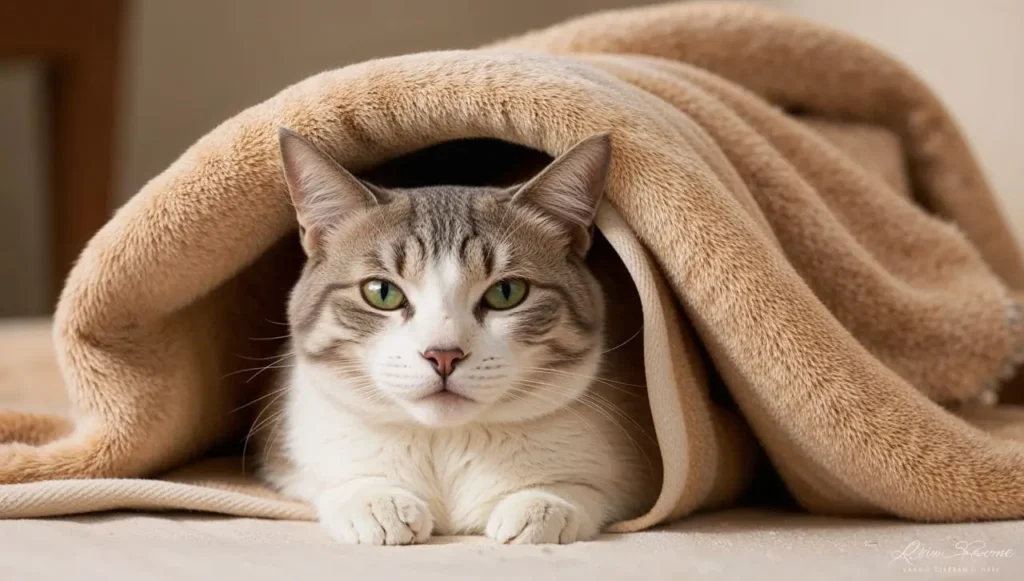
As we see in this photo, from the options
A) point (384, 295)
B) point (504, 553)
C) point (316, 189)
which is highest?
point (316, 189)

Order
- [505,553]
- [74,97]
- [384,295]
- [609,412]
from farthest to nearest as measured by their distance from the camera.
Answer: [74,97] < [609,412] < [384,295] < [505,553]

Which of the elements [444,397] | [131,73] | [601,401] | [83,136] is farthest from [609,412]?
[131,73]

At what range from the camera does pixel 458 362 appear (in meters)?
1.18

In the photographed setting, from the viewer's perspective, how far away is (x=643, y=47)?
192cm

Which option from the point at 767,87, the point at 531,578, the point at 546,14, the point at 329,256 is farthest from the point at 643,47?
the point at 546,14

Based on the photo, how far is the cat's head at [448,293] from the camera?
1203 millimetres

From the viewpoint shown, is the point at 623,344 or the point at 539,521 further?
the point at 623,344

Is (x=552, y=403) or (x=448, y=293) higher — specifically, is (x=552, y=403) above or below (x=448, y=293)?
below

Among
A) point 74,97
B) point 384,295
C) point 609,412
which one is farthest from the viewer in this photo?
point 74,97

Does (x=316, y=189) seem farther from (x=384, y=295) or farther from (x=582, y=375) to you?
(x=582, y=375)

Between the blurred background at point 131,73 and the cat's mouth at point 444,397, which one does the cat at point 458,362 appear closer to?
the cat's mouth at point 444,397

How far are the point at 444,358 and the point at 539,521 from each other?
215mm

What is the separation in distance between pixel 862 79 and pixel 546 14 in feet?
7.82

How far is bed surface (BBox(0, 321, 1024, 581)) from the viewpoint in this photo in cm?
105
